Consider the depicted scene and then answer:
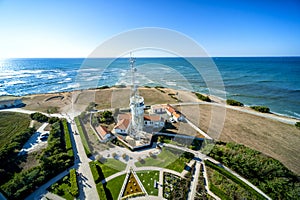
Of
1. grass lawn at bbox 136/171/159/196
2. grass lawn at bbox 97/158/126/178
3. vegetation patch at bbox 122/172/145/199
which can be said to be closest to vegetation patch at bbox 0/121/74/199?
grass lawn at bbox 97/158/126/178

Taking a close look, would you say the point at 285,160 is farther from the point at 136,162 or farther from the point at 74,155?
the point at 74,155

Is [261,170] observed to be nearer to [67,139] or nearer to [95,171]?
[95,171]

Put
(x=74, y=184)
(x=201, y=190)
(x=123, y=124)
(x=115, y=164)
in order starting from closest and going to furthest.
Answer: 1. (x=201, y=190)
2. (x=74, y=184)
3. (x=115, y=164)
4. (x=123, y=124)

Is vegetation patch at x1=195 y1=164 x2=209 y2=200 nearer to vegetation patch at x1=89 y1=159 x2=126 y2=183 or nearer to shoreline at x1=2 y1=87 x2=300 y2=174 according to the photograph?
vegetation patch at x1=89 y1=159 x2=126 y2=183

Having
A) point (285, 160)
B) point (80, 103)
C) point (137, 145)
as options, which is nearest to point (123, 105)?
point (80, 103)

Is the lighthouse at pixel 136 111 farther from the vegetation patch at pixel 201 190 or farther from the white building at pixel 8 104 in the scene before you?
the white building at pixel 8 104

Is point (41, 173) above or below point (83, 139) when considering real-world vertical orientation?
below

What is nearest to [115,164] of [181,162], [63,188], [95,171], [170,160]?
[95,171]

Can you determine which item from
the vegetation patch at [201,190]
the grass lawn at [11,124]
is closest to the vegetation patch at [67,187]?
the vegetation patch at [201,190]
